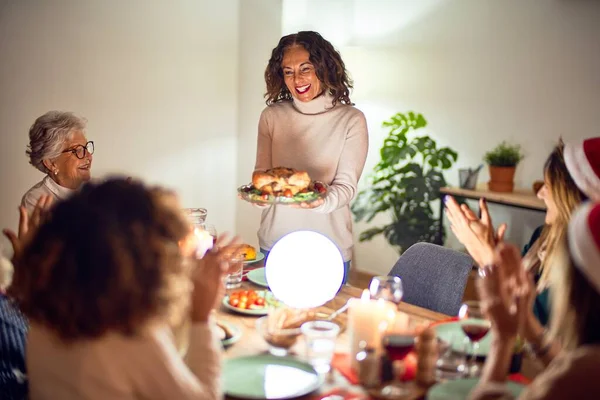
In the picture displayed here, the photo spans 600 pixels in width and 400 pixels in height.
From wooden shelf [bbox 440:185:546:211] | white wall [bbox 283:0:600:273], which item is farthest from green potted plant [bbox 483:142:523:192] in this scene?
white wall [bbox 283:0:600:273]

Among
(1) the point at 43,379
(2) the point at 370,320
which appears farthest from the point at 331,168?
(1) the point at 43,379

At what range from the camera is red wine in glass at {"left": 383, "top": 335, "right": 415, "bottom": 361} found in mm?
1521

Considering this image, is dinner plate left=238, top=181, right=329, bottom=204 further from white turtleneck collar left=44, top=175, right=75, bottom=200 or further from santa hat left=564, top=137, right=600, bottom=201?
santa hat left=564, top=137, right=600, bottom=201

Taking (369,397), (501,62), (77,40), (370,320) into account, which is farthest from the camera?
(501,62)

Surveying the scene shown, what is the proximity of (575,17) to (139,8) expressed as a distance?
2.65 m

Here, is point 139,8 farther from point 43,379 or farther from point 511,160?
point 43,379

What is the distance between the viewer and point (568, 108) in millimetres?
4234

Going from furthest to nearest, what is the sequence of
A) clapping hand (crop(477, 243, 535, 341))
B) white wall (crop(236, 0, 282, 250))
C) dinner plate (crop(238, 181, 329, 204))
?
white wall (crop(236, 0, 282, 250)) < dinner plate (crop(238, 181, 329, 204)) < clapping hand (crop(477, 243, 535, 341))

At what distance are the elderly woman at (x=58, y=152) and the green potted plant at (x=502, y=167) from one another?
8.55 ft

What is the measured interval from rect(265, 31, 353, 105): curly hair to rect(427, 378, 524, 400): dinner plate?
1545 mm

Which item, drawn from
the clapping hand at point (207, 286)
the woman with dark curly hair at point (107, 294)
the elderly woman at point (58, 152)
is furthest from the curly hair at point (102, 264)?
the elderly woman at point (58, 152)

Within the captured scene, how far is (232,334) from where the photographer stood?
187 centimetres

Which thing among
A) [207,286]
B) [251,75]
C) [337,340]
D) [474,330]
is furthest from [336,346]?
[251,75]

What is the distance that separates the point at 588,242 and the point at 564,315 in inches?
7.1
